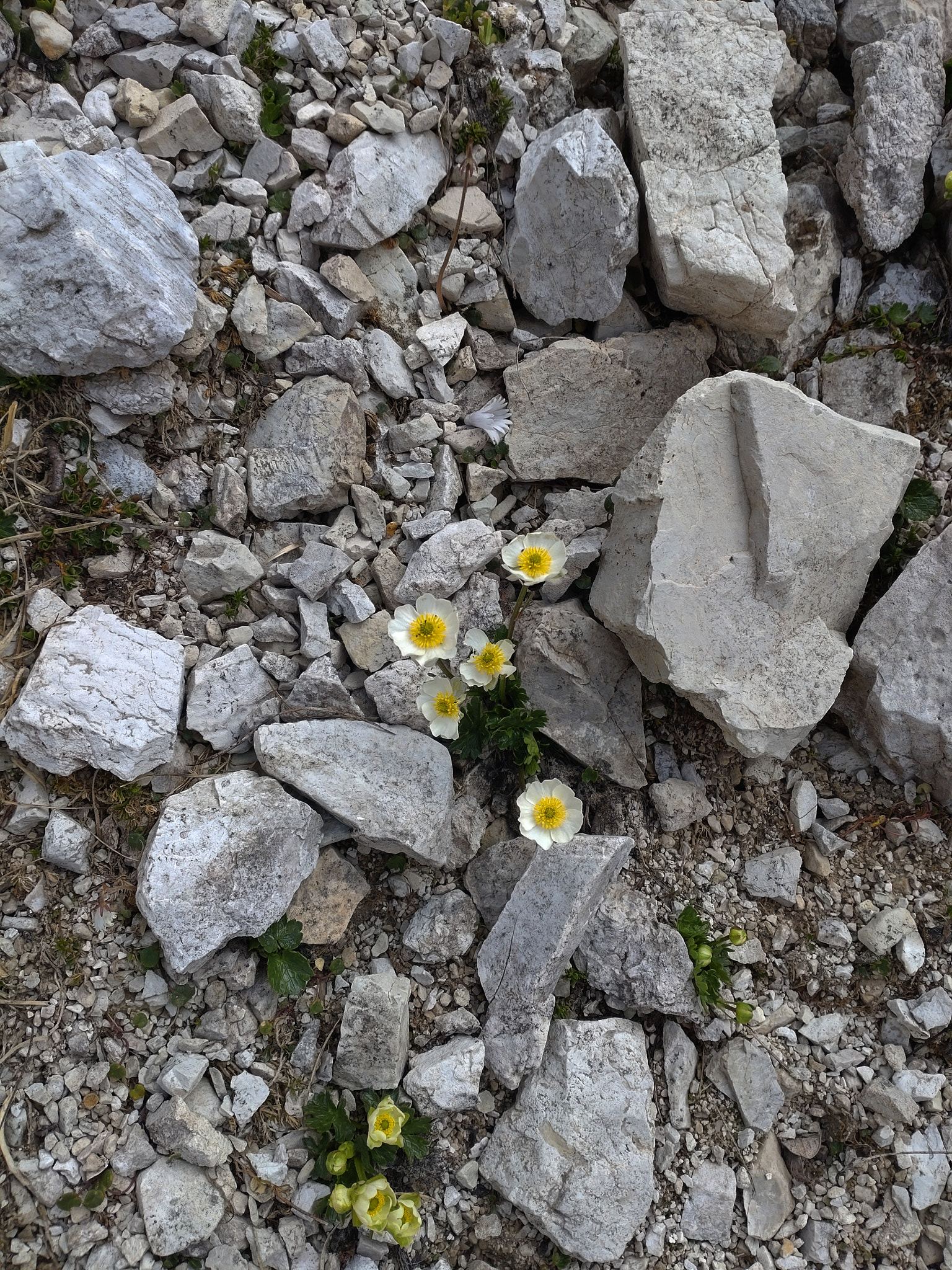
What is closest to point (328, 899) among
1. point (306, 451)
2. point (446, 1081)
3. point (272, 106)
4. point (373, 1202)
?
point (446, 1081)

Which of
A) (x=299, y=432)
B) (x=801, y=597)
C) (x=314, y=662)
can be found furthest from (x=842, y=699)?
(x=299, y=432)

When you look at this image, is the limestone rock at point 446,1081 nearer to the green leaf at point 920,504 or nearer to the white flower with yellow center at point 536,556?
the white flower with yellow center at point 536,556

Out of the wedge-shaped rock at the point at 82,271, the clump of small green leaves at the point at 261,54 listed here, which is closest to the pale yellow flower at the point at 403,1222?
the wedge-shaped rock at the point at 82,271

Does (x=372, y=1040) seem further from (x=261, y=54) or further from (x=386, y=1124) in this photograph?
(x=261, y=54)

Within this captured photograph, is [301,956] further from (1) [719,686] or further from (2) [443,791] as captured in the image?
(1) [719,686]

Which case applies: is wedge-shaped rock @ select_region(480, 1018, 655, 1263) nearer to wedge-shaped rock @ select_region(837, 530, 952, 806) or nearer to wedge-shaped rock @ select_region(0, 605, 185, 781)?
wedge-shaped rock @ select_region(837, 530, 952, 806)

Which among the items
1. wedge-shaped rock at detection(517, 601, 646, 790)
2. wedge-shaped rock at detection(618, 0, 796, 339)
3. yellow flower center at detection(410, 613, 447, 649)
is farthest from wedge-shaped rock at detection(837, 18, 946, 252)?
yellow flower center at detection(410, 613, 447, 649)
